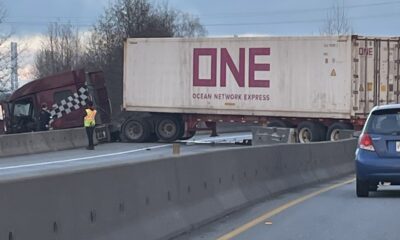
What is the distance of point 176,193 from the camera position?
969 centimetres

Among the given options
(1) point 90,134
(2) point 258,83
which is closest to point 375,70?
(2) point 258,83

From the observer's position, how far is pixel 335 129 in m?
30.5

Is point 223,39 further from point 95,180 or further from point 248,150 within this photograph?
point 95,180

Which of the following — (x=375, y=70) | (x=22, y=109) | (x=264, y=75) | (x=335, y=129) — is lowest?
(x=335, y=129)

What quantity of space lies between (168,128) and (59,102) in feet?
16.2

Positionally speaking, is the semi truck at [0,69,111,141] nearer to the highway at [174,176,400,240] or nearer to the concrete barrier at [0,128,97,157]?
the concrete barrier at [0,128,97,157]

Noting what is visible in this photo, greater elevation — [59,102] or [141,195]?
[59,102]

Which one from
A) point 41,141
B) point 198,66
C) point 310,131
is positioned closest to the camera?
point 41,141

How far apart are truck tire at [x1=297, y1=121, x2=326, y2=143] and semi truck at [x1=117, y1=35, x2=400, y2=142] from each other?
41mm

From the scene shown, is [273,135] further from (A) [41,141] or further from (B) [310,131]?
(A) [41,141]

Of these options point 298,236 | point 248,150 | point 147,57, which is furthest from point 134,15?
point 298,236

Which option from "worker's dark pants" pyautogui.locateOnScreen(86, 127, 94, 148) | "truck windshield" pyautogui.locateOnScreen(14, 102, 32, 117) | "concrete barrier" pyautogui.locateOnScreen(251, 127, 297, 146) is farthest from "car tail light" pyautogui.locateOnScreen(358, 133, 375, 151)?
"truck windshield" pyautogui.locateOnScreen(14, 102, 32, 117)

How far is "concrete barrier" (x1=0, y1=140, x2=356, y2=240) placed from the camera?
6090 mm

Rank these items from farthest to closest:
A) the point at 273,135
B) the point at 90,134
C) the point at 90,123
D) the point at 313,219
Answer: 1. the point at 90,134
2. the point at 273,135
3. the point at 90,123
4. the point at 313,219
